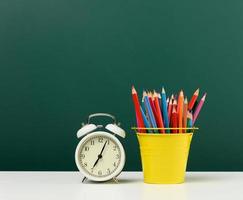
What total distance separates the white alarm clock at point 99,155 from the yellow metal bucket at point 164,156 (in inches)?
2.9

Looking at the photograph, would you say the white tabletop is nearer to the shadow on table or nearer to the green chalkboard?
the shadow on table

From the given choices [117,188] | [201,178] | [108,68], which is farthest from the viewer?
[108,68]

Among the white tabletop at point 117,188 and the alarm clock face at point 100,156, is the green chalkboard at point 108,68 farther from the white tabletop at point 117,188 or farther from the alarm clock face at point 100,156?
the alarm clock face at point 100,156

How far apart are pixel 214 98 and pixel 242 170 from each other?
0.87ft

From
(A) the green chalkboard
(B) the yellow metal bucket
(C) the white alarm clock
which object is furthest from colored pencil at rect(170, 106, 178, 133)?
(A) the green chalkboard

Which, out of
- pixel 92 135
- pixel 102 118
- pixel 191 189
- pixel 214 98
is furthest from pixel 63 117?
pixel 191 189

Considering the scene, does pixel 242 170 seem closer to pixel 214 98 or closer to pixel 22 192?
pixel 214 98

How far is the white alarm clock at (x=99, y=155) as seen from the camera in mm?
1270

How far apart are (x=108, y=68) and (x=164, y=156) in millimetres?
514

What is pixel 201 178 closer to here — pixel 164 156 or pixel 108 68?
pixel 164 156

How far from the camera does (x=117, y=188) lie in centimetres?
119

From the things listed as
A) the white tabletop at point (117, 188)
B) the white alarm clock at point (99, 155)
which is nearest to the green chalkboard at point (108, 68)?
the white tabletop at point (117, 188)

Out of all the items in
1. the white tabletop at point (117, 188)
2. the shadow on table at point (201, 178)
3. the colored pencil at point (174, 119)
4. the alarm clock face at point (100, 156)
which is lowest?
the shadow on table at point (201, 178)

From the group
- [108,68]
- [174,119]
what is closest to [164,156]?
[174,119]
